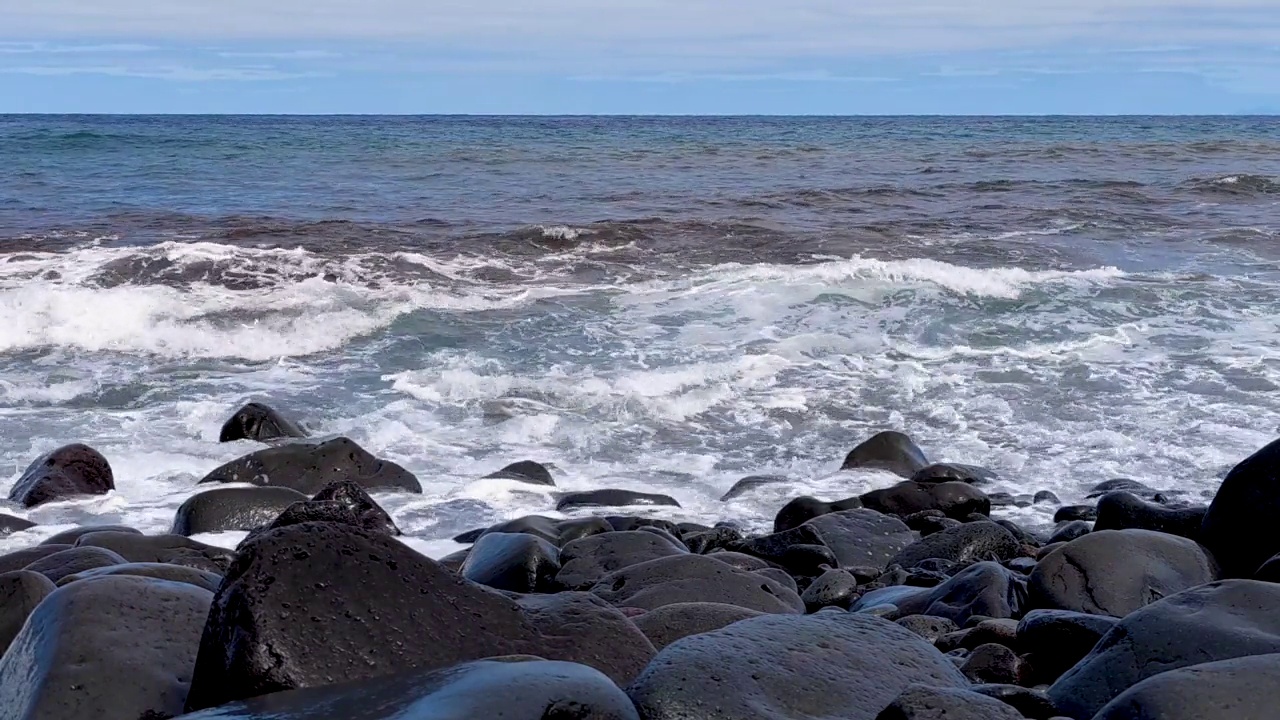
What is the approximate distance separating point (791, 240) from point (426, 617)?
1586 cm

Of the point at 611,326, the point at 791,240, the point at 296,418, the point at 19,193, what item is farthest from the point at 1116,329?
the point at 19,193

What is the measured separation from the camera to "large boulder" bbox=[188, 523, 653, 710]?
2.81 metres

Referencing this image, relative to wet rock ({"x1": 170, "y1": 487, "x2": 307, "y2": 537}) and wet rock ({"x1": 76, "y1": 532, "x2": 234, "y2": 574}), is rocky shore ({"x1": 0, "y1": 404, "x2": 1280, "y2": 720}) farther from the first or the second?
wet rock ({"x1": 170, "y1": 487, "x2": 307, "y2": 537})

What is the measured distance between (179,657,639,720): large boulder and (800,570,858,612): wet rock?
2.95 metres

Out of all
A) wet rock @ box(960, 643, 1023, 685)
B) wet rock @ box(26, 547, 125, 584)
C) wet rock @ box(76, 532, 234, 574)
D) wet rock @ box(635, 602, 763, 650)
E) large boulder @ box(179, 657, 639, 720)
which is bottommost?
wet rock @ box(76, 532, 234, 574)

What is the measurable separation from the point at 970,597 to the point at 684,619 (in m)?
1.57

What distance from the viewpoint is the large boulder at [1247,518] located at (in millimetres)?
5504

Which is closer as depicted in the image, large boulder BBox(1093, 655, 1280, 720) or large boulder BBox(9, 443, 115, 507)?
large boulder BBox(1093, 655, 1280, 720)

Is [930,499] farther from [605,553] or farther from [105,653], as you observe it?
[105,653]

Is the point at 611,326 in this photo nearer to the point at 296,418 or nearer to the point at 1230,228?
the point at 296,418

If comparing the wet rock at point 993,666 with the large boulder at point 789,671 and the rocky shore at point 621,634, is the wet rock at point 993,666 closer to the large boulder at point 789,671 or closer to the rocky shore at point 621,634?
the rocky shore at point 621,634

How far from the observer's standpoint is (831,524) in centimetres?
693

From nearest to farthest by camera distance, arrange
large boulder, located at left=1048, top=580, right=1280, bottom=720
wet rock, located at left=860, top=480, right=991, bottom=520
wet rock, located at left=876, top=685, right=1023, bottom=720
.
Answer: wet rock, located at left=876, top=685, right=1023, bottom=720, large boulder, located at left=1048, top=580, right=1280, bottom=720, wet rock, located at left=860, top=480, right=991, bottom=520

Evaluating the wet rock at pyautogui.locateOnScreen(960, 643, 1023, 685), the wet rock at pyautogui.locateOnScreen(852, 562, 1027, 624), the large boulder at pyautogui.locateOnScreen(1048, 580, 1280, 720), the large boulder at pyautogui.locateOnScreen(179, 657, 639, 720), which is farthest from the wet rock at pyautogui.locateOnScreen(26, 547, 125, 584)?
the large boulder at pyautogui.locateOnScreen(1048, 580, 1280, 720)
